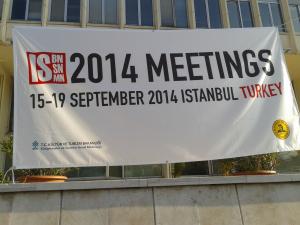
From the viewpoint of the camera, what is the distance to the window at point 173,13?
14070 mm

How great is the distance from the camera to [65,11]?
13.5 metres

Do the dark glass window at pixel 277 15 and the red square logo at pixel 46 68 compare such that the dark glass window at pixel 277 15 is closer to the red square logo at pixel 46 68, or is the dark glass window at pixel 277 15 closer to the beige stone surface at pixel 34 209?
the red square logo at pixel 46 68

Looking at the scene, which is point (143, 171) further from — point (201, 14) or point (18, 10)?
point (18, 10)

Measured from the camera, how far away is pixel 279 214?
5395 millimetres

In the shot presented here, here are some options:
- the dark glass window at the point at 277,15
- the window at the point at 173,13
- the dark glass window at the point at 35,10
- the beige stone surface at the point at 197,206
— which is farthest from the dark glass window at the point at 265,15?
the beige stone surface at the point at 197,206

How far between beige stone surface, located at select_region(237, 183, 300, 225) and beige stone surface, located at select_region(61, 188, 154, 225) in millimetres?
1615

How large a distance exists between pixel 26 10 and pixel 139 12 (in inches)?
184

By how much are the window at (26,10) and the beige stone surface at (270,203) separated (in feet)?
36.3

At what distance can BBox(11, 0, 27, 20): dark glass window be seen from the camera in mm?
12969

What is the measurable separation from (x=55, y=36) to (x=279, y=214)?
503cm

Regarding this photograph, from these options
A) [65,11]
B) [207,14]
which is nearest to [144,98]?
[65,11]

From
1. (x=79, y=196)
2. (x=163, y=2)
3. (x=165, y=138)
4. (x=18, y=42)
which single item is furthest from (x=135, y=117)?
(x=163, y=2)

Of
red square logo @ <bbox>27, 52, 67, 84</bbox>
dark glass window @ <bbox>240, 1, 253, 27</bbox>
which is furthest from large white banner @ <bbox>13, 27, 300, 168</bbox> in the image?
dark glass window @ <bbox>240, 1, 253, 27</bbox>

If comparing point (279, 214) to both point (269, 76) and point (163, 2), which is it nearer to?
point (269, 76)
